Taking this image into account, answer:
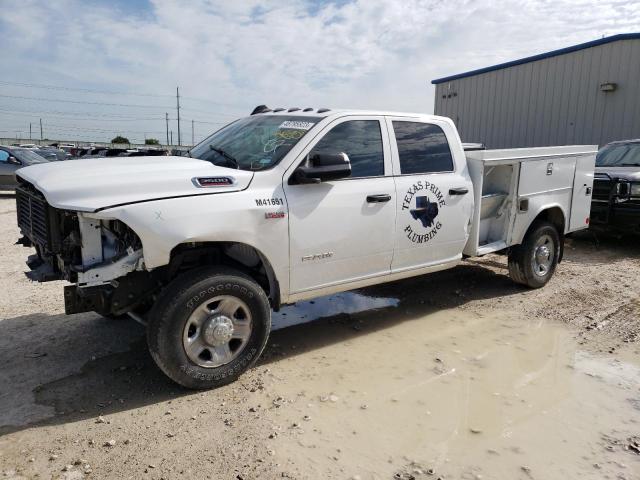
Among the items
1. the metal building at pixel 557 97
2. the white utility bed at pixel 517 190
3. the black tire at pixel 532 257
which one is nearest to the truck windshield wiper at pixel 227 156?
the white utility bed at pixel 517 190

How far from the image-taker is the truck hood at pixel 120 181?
3.30 m

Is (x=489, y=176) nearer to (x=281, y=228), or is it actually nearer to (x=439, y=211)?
(x=439, y=211)

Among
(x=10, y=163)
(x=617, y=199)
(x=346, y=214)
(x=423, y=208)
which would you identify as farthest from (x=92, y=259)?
(x=10, y=163)

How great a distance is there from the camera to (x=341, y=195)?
4230 millimetres

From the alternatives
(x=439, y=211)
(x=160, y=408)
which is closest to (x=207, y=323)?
(x=160, y=408)

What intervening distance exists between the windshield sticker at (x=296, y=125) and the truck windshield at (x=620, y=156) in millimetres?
7370

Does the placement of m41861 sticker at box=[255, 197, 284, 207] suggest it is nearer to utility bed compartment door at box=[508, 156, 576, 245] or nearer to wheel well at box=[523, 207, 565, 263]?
utility bed compartment door at box=[508, 156, 576, 245]

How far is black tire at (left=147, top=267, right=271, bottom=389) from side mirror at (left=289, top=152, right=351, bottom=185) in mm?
871

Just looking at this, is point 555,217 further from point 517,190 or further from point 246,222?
point 246,222

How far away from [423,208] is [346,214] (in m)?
0.94

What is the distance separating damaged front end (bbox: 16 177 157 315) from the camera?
342 cm

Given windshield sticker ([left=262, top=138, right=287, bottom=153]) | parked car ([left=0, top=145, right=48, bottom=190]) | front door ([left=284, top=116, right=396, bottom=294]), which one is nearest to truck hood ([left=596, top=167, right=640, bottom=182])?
front door ([left=284, top=116, right=396, bottom=294])

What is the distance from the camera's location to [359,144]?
4.50 meters

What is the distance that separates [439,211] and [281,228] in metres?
1.80
